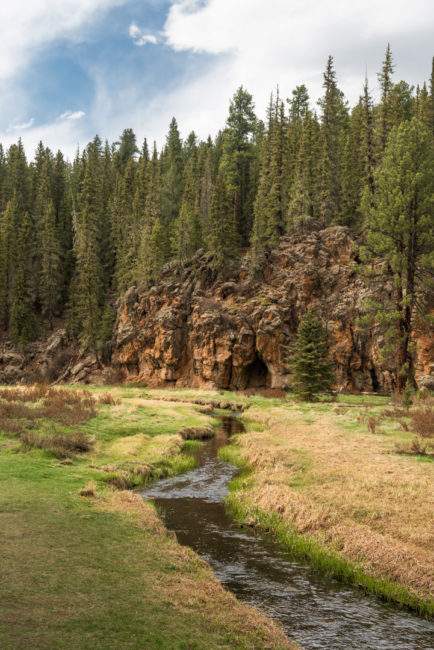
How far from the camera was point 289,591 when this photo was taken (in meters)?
10.3

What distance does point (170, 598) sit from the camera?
8.39 metres

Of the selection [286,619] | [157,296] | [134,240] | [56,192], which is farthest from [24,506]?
[56,192]

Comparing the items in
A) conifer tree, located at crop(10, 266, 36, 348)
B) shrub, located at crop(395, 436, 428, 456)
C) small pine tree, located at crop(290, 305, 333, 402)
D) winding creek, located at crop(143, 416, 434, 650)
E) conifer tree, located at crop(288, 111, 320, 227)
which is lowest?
winding creek, located at crop(143, 416, 434, 650)

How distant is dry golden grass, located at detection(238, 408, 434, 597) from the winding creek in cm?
102


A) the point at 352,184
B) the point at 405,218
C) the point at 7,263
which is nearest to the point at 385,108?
the point at 352,184

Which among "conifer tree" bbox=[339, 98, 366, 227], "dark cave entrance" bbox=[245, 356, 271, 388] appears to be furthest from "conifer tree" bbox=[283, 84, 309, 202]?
"dark cave entrance" bbox=[245, 356, 271, 388]

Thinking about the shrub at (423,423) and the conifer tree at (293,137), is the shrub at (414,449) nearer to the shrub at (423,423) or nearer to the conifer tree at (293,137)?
the shrub at (423,423)

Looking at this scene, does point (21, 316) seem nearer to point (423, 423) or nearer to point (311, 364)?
point (311, 364)

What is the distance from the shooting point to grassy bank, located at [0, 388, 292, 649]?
6957 mm

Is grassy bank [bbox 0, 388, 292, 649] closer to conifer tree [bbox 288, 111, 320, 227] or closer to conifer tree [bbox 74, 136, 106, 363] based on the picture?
conifer tree [bbox 288, 111, 320, 227]

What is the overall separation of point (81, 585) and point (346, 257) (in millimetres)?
58656

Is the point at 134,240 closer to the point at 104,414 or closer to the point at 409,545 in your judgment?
the point at 104,414

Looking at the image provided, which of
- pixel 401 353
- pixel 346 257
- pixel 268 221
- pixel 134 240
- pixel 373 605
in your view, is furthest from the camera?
pixel 134 240

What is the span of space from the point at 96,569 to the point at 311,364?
34.9 metres
